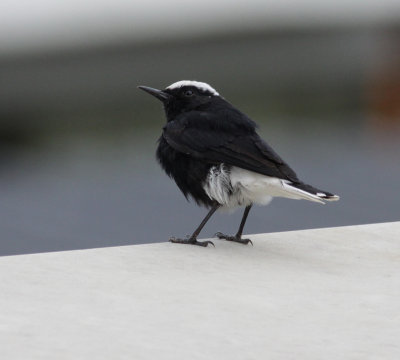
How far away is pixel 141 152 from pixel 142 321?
13399 mm

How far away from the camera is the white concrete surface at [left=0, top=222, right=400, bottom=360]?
3207 mm

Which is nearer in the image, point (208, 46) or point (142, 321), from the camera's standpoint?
point (142, 321)

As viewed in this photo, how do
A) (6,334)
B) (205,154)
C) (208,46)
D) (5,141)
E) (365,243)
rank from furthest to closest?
(208,46) < (5,141) < (205,154) < (365,243) < (6,334)

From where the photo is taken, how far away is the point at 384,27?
1088 inches

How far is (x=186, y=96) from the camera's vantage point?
604cm

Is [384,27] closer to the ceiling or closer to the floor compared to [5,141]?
closer to the ceiling

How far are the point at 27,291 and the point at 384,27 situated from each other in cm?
2475

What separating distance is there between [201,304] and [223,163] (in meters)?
1.83

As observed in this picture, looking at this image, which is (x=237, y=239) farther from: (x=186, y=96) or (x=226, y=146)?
(x=186, y=96)

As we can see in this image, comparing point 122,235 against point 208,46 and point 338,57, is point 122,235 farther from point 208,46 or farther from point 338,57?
point 338,57

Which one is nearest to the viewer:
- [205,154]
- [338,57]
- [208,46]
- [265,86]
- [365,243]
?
[365,243]

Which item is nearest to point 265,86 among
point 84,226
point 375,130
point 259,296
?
point 375,130

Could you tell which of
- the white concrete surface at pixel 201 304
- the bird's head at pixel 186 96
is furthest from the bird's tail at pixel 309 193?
the bird's head at pixel 186 96

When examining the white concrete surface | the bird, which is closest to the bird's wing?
the bird
